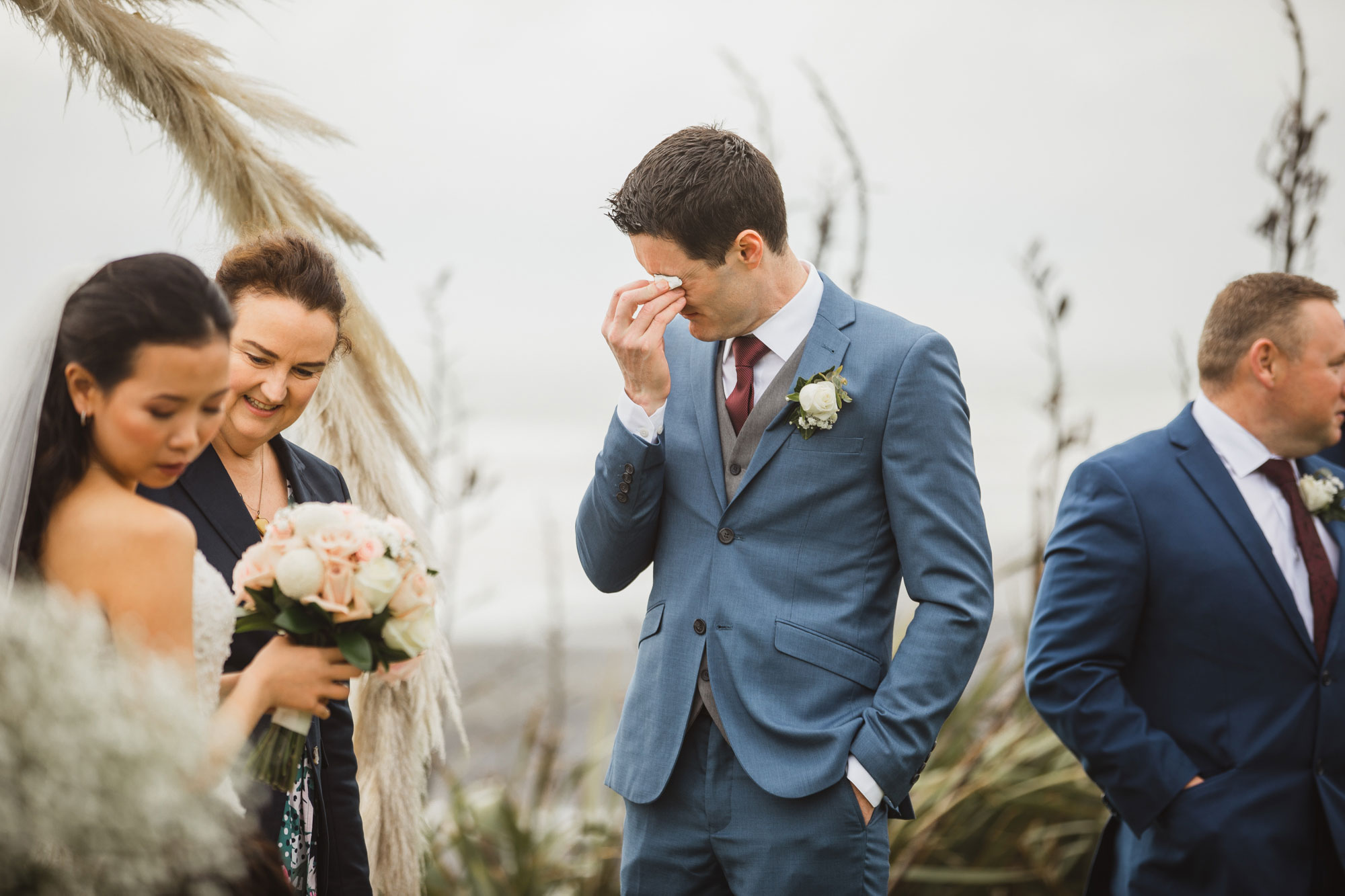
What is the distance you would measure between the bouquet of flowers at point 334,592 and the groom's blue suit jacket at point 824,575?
718 mm

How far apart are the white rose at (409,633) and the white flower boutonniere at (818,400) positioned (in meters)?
0.95

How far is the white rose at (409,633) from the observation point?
183 cm

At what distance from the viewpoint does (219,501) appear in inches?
90.7


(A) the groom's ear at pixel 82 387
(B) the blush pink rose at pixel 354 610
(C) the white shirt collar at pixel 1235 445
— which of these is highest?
(A) the groom's ear at pixel 82 387

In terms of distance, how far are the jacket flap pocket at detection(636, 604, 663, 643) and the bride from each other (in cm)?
97

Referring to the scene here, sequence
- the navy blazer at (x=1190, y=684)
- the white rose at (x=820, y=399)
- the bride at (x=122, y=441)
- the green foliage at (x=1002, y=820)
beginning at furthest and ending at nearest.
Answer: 1. the green foliage at (x=1002, y=820)
2. the navy blazer at (x=1190, y=684)
3. the white rose at (x=820, y=399)
4. the bride at (x=122, y=441)

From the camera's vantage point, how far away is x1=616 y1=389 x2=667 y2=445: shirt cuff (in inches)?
97.1

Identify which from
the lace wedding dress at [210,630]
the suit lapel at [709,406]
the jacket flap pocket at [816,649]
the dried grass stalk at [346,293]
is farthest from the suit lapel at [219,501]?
the jacket flap pocket at [816,649]

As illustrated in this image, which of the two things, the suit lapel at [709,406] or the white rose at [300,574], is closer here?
the white rose at [300,574]

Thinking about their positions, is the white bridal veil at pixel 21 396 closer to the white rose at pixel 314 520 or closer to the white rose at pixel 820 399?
the white rose at pixel 314 520

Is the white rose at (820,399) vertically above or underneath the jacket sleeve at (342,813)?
above

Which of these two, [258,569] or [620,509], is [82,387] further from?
[620,509]

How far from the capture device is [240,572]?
1.82m

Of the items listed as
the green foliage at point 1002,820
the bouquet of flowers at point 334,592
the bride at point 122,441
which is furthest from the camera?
the green foliage at point 1002,820
